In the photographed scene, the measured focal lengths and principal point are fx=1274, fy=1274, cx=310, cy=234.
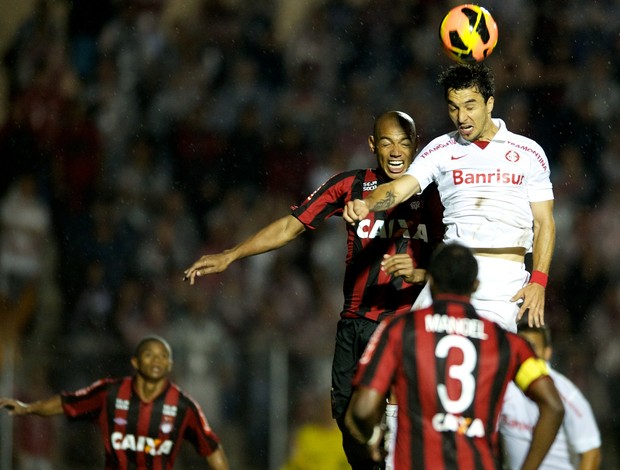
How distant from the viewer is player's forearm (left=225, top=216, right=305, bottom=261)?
23.2ft

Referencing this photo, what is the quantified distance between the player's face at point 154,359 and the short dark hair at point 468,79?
3.51 metres

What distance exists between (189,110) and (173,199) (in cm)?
113

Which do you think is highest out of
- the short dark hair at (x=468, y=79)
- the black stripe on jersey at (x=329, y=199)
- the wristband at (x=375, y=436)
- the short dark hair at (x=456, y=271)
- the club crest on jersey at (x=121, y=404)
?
the short dark hair at (x=468, y=79)

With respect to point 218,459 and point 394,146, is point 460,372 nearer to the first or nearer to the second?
point 394,146

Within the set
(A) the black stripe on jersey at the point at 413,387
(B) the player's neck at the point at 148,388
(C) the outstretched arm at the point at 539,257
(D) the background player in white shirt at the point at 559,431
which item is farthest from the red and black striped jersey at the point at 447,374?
(B) the player's neck at the point at 148,388

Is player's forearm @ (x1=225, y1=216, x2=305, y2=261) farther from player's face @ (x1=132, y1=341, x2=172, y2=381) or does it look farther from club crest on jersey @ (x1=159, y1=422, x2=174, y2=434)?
club crest on jersey @ (x1=159, y1=422, x2=174, y2=434)

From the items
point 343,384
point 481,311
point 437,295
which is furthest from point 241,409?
point 437,295

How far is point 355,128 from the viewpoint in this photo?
12.9 meters

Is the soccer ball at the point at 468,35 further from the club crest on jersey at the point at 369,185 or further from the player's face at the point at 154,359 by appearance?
the player's face at the point at 154,359

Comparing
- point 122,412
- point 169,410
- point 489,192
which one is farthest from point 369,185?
point 122,412

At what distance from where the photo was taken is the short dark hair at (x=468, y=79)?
6.26 m

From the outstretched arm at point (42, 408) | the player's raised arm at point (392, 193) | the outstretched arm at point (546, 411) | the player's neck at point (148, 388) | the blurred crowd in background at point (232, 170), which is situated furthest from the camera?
the blurred crowd in background at point (232, 170)

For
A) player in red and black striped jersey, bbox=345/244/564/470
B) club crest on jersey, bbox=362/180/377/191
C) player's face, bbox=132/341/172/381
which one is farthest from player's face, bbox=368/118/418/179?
player's face, bbox=132/341/172/381

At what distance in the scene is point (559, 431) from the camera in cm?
670
